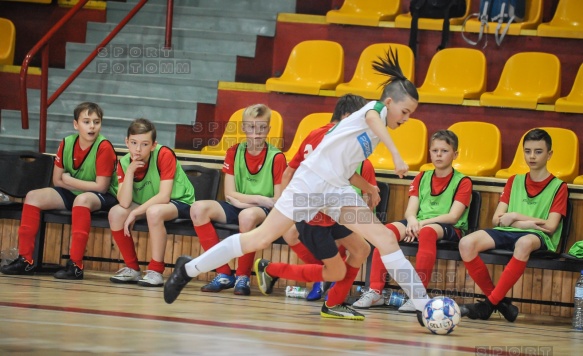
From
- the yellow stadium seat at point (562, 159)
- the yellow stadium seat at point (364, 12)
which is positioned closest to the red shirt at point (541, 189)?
the yellow stadium seat at point (562, 159)

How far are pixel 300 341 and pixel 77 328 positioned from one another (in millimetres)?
1011

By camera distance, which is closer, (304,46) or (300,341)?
(300,341)

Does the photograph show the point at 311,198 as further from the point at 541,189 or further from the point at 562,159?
the point at 562,159

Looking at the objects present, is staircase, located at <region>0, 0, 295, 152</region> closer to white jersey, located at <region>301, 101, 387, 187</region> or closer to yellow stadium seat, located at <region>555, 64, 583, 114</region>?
yellow stadium seat, located at <region>555, 64, 583, 114</region>

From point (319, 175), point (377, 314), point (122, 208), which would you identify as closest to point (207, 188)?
point (122, 208)

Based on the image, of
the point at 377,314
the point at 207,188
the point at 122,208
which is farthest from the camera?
the point at 207,188

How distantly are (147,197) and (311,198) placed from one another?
2.61 metres

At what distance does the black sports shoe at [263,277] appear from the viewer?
6.65m

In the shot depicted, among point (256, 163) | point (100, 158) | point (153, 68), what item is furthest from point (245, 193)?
point (153, 68)

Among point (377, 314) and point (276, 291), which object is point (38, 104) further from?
point (377, 314)

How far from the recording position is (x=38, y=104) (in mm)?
10039

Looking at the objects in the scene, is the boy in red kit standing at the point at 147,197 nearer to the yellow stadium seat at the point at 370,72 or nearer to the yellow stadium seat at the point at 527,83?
the yellow stadium seat at the point at 370,72

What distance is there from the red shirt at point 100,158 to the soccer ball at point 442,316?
135 inches

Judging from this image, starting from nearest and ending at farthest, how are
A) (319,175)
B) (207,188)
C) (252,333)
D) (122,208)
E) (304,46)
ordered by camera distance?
(252,333) < (319,175) < (122,208) < (207,188) < (304,46)
